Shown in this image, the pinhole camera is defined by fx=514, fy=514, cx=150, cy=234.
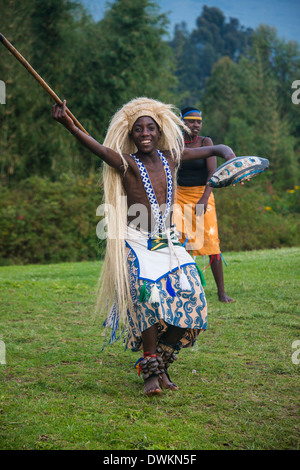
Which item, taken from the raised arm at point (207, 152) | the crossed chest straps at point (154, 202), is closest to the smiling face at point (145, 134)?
the crossed chest straps at point (154, 202)

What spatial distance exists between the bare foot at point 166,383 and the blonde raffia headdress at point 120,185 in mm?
510

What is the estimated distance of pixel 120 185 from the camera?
156 inches

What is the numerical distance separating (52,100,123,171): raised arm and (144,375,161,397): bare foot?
5.03 ft

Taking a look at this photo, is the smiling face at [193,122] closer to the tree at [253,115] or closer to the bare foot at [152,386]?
the bare foot at [152,386]

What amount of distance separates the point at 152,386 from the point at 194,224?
9.86 feet

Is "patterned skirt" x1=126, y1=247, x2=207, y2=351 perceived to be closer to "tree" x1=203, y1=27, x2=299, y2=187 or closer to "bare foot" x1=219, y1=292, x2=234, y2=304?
"bare foot" x1=219, y1=292, x2=234, y2=304

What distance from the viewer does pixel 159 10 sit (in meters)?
19.9

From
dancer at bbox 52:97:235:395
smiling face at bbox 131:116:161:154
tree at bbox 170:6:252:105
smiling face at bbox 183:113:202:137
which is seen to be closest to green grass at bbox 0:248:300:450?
dancer at bbox 52:97:235:395

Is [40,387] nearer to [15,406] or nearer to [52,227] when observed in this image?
[15,406]

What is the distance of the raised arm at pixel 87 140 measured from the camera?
3.56 metres

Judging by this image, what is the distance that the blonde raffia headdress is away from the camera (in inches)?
149

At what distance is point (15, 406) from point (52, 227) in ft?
32.5

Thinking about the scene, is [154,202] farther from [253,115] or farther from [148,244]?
[253,115]
